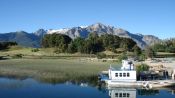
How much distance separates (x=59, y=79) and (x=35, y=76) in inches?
301

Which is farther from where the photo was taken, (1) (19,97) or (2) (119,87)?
(2) (119,87)

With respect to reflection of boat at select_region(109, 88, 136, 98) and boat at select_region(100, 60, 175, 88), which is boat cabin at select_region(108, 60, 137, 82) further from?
reflection of boat at select_region(109, 88, 136, 98)

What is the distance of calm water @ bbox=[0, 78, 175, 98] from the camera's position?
2402 inches

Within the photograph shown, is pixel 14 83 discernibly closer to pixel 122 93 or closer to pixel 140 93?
pixel 122 93

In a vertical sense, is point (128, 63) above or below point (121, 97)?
above

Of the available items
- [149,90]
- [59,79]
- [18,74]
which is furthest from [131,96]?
[18,74]

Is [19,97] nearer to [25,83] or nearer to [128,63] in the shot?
[25,83]

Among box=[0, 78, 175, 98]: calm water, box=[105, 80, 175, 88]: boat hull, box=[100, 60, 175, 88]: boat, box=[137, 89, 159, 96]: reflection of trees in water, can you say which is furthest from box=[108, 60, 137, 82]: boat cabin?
box=[137, 89, 159, 96]: reflection of trees in water

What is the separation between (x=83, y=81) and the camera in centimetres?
A: 7800

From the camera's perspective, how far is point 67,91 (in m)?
65.9

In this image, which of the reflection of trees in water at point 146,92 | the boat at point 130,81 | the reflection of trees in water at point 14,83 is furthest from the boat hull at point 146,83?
the reflection of trees in water at point 14,83

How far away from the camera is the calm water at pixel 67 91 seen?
61.0 metres

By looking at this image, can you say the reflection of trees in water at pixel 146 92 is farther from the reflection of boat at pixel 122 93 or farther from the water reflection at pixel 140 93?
the reflection of boat at pixel 122 93

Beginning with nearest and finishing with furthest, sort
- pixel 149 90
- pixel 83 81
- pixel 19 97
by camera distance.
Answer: pixel 19 97
pixel 149 90
pixel 83 81
